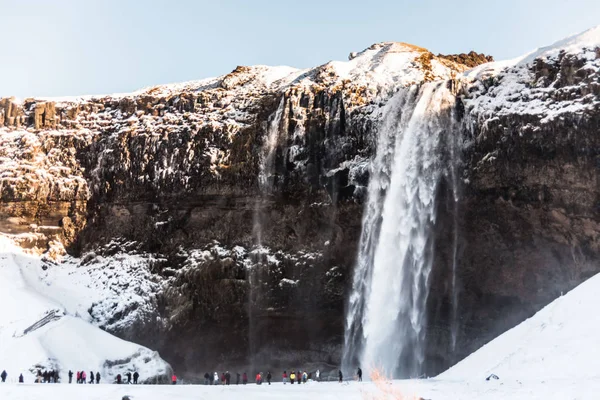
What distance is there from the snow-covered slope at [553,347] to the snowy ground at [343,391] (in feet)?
2.66

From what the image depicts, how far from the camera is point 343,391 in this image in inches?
955

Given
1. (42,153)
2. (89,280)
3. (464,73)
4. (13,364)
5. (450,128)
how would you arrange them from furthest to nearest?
(42,153) → (89,280) → (464,73) → (450,128) → (13,364)

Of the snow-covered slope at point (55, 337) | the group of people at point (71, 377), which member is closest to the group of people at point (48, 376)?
the group of people at point (71, 377)

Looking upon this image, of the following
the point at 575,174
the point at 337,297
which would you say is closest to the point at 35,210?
the point at 337,297

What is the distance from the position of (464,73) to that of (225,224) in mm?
18680

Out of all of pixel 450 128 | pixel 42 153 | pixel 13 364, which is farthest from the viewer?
pixel 42 153

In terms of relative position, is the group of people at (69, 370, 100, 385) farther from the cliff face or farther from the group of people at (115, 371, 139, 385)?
the cliff face

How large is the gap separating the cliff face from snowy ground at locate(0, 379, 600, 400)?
16.3 metres

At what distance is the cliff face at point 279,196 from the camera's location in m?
37.1

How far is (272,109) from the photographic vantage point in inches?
1761

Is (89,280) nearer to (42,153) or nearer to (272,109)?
(42,153)

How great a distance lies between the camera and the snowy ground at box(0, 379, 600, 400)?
58.6 feet

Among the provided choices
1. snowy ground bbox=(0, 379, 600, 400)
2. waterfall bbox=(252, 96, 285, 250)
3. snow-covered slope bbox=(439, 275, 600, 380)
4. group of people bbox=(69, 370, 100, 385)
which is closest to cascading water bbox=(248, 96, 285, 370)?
waterfall bbox=(252, 96, 285, 250)

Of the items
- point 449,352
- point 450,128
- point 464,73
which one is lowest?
point 449,352
